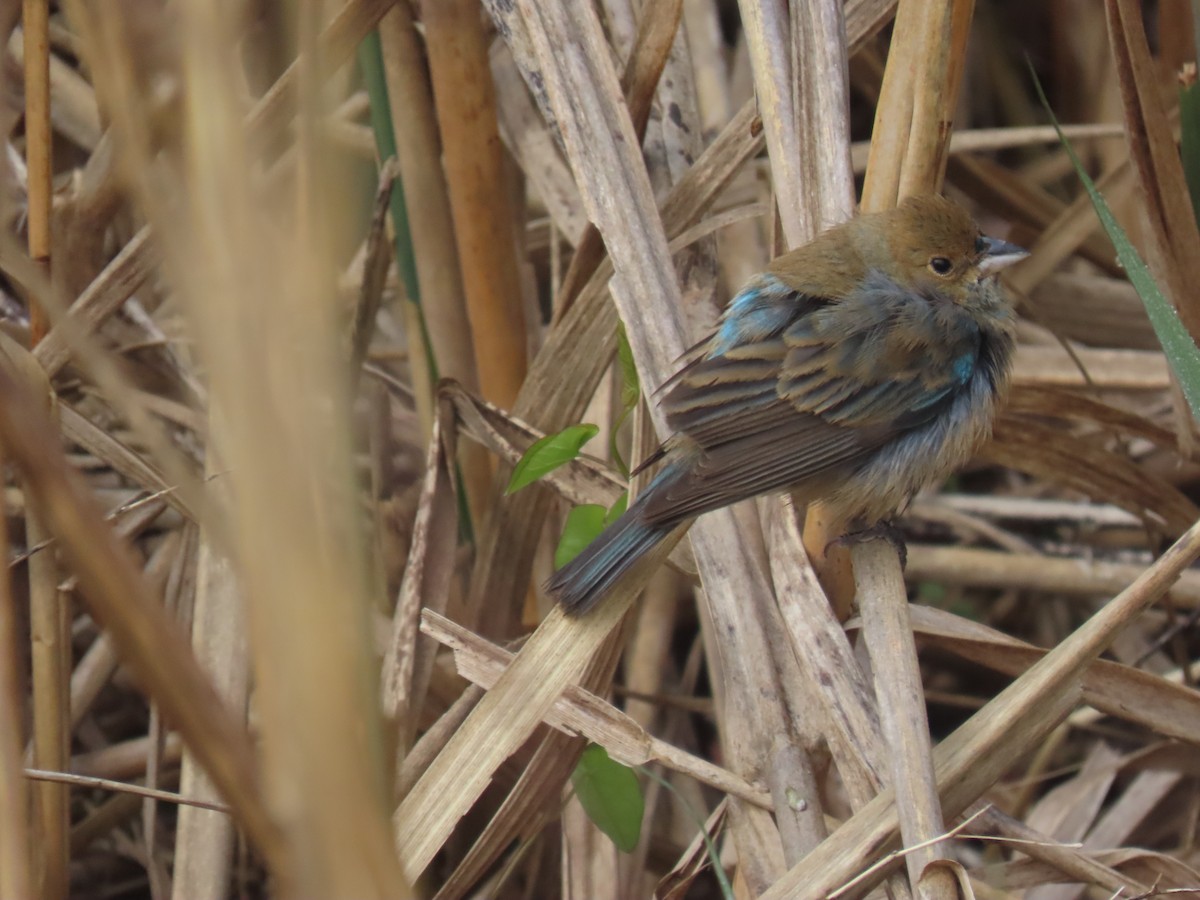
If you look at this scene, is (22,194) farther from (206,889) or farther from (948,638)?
(948,638)

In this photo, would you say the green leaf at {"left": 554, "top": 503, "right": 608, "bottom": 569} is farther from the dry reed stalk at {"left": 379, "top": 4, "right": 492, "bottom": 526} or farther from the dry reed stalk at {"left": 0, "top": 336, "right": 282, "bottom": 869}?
the dry reed stalk at {"left": 0, "top": 336, "right": 282, "bottom": 869}

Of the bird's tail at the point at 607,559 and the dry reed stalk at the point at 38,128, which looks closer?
the bird's tail at the point at 607,559

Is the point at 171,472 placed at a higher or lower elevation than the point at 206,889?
higher

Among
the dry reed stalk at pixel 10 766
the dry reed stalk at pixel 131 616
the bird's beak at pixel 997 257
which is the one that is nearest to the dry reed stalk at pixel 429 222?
the bird's beak at pixel 997 257

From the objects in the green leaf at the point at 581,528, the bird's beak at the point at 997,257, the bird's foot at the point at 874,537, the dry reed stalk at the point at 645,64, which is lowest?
the bird's foot at the point at 874,537

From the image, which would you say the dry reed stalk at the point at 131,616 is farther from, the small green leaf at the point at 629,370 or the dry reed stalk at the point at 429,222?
the dry reed stalk at the point at 429,222

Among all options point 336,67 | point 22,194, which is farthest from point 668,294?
point 22,194

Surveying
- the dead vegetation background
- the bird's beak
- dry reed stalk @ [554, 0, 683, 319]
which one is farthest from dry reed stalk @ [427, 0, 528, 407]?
the bird's beak
